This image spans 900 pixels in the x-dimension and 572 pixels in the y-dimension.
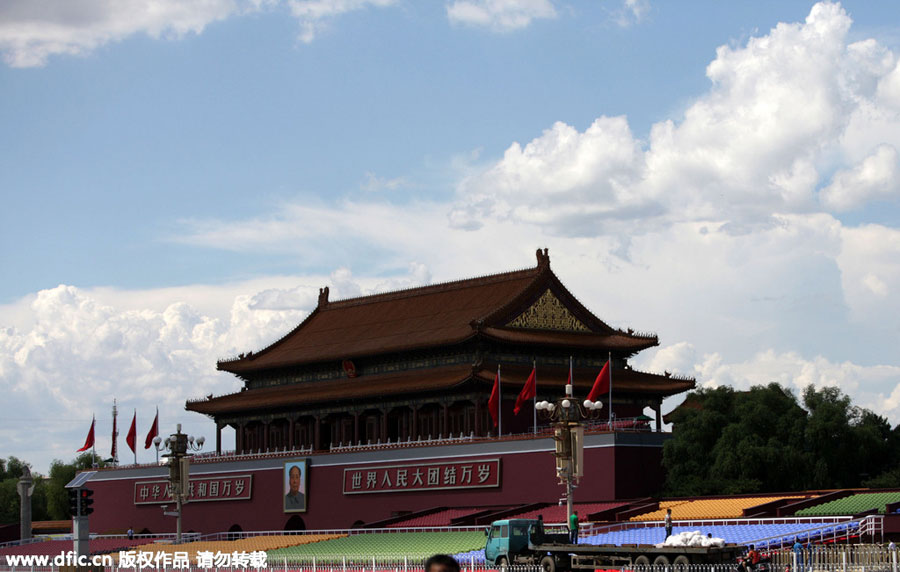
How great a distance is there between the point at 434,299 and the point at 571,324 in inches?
345

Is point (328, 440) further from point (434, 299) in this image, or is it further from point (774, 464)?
point (774, 464)

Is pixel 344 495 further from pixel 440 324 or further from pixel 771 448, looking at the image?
pixel 771 448

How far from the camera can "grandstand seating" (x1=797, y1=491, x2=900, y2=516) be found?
4200 cm

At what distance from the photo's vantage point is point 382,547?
159 ft

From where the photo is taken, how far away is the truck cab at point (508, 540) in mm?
37500

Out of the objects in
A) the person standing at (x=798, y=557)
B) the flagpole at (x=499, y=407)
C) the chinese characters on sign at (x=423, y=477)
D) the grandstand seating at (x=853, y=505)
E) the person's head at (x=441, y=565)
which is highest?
the flagpole at (x=499, y=407)

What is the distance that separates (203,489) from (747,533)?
3810 centimetres

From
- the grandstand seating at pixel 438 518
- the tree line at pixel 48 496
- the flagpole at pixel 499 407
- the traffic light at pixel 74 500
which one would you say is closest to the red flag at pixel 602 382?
the flagpole at pixel 499 407

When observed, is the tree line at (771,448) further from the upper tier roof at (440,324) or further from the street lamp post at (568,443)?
the street lamp post at (568,443)

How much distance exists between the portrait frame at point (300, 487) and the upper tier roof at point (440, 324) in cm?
586

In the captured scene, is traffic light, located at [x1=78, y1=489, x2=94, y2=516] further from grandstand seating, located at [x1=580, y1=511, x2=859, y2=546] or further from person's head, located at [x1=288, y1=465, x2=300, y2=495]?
person's head, located at [x1=288, y1=465, x2=300, y2=495]

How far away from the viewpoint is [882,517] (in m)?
38.1

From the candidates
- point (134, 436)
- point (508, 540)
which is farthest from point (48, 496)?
point (508, 540)

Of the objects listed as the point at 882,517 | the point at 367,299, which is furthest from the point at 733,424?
the point at 367,299
